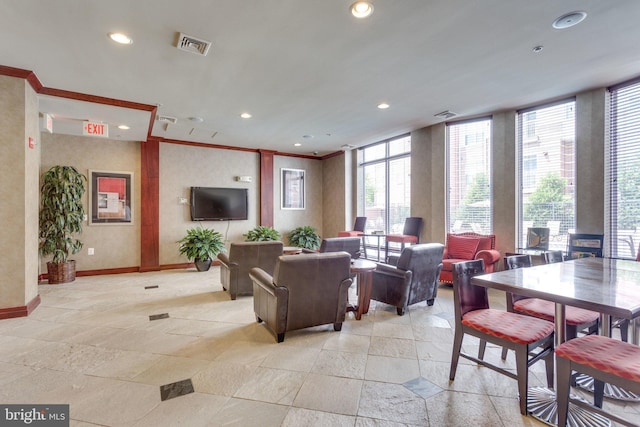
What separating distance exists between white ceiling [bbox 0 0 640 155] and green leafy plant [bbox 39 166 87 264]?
1.04 metres

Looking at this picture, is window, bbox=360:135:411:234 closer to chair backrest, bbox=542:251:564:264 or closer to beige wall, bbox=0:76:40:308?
chair backrest, bbox=542:251:564:264

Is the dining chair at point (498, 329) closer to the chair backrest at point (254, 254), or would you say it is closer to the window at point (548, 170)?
the chair backrest at point (254, 254)

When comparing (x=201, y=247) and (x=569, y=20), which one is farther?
(x=201, y=247)

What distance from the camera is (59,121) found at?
496 cm

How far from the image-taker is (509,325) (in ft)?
6.58

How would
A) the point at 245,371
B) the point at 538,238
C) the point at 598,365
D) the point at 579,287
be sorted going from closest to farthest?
the point at 598,365
the point at 579,287
the point at 245,371
the point at 538,238

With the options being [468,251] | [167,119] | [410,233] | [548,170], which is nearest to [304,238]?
[410,233]

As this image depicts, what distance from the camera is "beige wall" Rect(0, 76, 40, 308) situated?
3.47 m

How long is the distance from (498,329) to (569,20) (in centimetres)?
265

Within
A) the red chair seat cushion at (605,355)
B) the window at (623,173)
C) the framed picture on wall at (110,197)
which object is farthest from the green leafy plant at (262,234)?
the red chair seat cushion at (605,355)

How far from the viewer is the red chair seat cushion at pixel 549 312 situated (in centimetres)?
216

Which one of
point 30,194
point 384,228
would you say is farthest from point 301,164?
point 30,194

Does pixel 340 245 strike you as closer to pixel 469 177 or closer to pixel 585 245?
pixel 469 177

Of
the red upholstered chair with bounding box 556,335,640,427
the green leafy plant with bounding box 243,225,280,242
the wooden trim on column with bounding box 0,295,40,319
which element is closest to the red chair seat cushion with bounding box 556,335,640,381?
the red upholstered chair with bounding box 556,335,640,427
